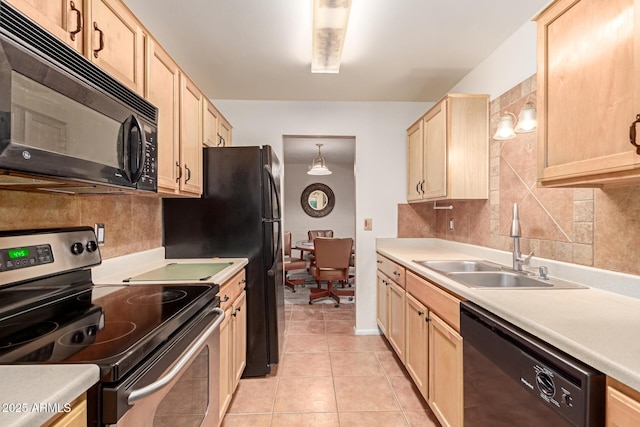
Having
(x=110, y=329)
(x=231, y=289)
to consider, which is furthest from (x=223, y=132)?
(x=110, y=329)

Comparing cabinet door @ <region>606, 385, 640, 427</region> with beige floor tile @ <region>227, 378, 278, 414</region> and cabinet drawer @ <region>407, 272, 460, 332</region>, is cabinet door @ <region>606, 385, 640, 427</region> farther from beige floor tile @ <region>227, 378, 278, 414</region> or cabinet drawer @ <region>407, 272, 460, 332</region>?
beige floor tile @ <region>227, 378, 278, 414</region>

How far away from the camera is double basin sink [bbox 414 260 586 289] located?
1.49 m

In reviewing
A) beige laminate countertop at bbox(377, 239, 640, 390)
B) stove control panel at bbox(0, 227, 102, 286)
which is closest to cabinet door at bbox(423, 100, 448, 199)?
beige laminate countertop at bbox(377, 239, 640, 390)

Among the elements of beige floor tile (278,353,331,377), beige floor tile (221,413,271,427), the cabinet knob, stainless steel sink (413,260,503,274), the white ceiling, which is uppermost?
the white ceiling

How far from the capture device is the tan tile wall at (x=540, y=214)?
1.31 m

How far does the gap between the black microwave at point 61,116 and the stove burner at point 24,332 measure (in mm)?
431

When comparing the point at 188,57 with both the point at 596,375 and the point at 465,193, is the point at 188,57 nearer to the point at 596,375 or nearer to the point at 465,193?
the point at 465,193

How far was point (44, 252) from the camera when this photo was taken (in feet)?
3.97

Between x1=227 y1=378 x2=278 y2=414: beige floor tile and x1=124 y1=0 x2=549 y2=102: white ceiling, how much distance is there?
2.37 m

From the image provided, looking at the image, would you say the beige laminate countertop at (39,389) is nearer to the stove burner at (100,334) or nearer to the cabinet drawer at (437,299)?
the stove burner at (100,334)

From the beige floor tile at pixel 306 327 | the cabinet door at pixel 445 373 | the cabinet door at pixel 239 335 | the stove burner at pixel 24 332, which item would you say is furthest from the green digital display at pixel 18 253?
the beige floor tile at pixel 306 327

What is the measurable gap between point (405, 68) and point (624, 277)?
1950 millimetres

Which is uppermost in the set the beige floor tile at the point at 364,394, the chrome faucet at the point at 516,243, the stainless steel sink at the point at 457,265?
the chrome faucet at the point at 516,243

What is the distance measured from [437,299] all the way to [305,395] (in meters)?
1.15
